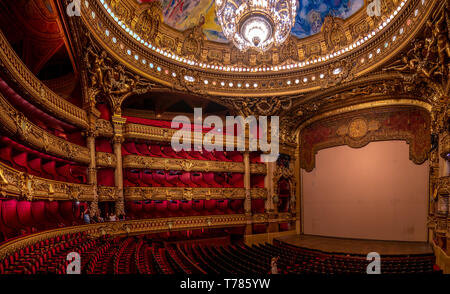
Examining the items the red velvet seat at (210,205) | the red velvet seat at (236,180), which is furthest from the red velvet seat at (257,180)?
the red velvet seat at (210,205)

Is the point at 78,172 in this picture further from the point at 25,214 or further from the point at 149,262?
the point at 149,262

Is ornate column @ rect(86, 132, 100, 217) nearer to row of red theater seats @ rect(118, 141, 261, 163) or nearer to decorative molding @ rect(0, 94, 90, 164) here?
decorative molding @ rect(0, 94, 90, 164)

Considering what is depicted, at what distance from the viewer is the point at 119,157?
35.5 ft

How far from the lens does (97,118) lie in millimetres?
10336

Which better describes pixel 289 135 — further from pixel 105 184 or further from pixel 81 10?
pixel 81 10

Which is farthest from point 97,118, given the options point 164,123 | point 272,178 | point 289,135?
point 289,135

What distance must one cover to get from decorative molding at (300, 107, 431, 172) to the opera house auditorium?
8 centimetres

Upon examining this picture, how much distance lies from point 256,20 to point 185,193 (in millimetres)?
7800

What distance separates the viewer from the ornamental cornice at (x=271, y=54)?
29.8ft

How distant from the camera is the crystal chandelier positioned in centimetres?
756

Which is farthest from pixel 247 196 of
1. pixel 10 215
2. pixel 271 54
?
pixel 10 215

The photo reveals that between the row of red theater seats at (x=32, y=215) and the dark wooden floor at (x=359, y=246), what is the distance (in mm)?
8936

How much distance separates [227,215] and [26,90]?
31.1ft

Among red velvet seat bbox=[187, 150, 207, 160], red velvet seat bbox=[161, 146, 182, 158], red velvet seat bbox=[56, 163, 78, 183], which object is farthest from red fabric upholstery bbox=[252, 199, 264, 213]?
red velvet seat bbox=[56, 163, 78, 183]
